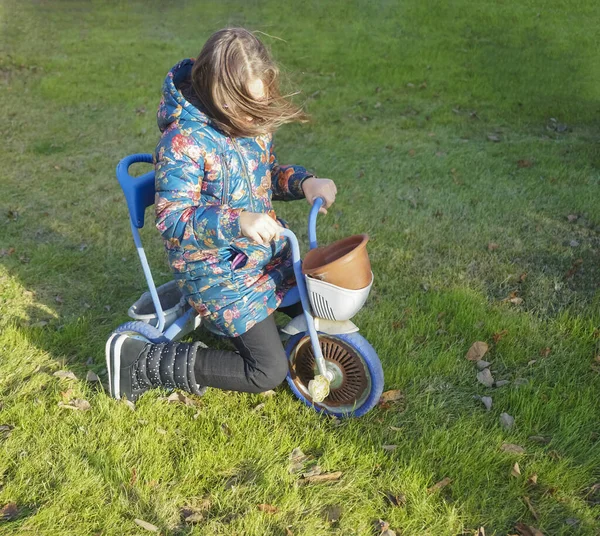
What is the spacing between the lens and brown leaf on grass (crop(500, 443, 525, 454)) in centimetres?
298

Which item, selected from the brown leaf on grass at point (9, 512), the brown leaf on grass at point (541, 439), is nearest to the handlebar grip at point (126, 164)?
the brown leaf on grass at point (9, 512)

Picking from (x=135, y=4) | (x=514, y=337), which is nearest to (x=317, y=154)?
(x=514, y=337)

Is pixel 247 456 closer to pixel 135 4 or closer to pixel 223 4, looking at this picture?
pixel 223 4

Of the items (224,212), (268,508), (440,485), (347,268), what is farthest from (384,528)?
(224,212)

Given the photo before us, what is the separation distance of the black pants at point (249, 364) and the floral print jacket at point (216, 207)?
94 mm

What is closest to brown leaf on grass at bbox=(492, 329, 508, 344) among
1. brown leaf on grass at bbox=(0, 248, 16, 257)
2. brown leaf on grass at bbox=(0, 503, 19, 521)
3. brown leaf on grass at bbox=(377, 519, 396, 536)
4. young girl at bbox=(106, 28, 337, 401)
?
young girl at bbox=(106, 28, 337, 401)

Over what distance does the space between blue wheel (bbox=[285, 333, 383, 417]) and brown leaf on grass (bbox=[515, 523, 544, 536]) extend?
0.88m

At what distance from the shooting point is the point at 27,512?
102 inches

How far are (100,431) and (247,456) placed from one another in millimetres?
797

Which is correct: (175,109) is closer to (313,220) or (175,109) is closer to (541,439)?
(313,220)

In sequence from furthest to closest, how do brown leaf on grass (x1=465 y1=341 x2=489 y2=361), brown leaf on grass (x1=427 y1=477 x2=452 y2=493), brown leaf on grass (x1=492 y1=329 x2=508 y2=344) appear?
brown leaf on grass (x1=492 y1=329 x2=508 y2=344)
brown leaf on grass (x1=465 y1=341 x2=489 y2=361)
brown leaf on grass (x1=427 y1=477 x2=452 y2=493)

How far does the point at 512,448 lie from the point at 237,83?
2.31m

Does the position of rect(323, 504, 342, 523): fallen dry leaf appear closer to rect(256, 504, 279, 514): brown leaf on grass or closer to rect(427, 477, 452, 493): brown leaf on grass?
rect(256, 504, 279, 514): brown leaf on grass

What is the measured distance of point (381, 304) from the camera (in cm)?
423
